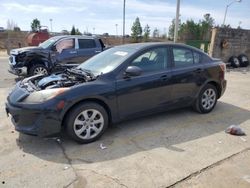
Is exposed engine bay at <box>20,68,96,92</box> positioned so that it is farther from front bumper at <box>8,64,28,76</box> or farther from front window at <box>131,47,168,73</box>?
front bumper at <box>8,64,28,76</box>

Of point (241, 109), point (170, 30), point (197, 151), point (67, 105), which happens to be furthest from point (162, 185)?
point (170, 30)

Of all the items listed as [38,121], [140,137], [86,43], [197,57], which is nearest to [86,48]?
[86,43]

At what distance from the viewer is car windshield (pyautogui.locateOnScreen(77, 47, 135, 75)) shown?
4.55 meters

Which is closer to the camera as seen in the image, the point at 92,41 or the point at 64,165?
the point at 64,165

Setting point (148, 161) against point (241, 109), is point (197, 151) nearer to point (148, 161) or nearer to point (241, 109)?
point (148, 161)

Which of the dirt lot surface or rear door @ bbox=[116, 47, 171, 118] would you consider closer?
the dirt lot surface

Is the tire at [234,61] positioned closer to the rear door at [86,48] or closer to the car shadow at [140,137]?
the rear door at [86,48]

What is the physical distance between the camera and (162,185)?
3105mm

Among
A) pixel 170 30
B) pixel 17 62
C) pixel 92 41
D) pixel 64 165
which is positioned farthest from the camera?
pixel 170 30

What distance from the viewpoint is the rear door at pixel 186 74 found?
16.8 ft

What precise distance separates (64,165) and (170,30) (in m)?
49.7

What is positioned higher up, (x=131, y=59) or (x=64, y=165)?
(x=131, y=59)

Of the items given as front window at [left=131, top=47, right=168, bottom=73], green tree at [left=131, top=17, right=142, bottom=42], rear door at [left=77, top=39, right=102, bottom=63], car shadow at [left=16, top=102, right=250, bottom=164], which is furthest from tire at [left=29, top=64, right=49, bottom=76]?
green tree at [left=131, top=17, right=142, bottom=42]

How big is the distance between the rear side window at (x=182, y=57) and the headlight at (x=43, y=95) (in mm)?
2369
